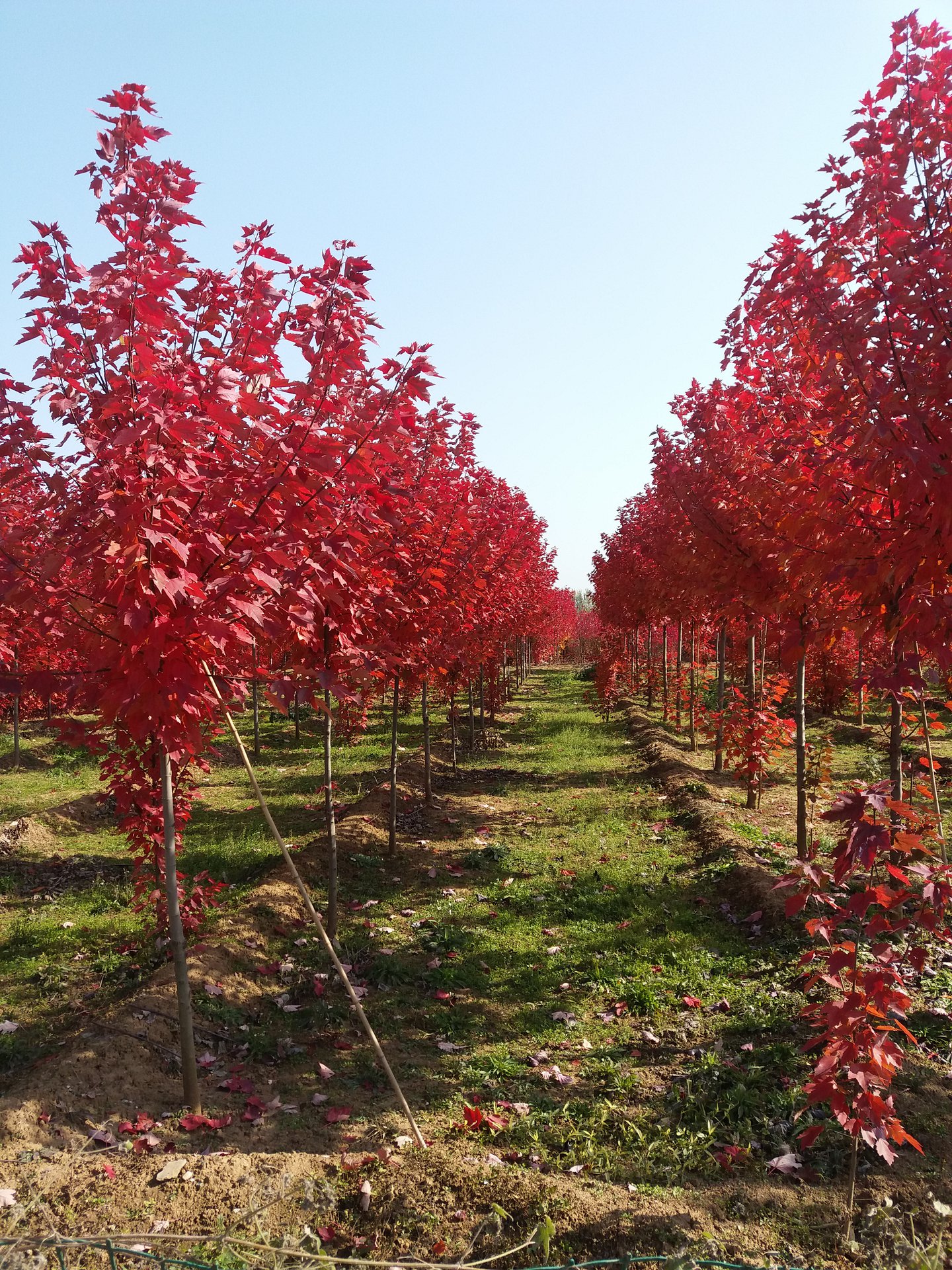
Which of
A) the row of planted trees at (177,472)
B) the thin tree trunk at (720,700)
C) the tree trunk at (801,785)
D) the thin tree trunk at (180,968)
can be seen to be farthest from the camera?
the thin tree trunk at (720,700)

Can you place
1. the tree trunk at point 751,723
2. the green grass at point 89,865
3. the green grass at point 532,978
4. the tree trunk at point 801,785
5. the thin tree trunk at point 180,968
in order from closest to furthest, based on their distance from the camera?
the thin tree trunk at point 180,968, the green grass at point 532,978, the green grass at point 89,865, the tree trunk at point 801,785, the tree trunk at point 751,723

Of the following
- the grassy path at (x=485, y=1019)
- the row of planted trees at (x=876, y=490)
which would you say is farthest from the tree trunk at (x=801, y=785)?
the row of planted trees at (x=876, y=490)

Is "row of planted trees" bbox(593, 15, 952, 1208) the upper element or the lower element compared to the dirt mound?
upper

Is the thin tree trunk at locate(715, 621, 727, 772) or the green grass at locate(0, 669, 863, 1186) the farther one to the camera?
the thin tree trunk at locate(715, 621, 727, 772)

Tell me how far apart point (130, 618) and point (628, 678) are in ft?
92.2

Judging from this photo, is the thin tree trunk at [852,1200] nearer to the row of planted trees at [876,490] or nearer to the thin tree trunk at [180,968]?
the row of planted trees at [876,490]

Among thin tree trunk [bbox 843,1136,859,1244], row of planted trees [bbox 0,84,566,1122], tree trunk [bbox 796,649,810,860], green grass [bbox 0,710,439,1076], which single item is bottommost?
green grass [bbox 0,710,439,1076]

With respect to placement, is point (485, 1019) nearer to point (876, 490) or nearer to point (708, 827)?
point (876, 490)

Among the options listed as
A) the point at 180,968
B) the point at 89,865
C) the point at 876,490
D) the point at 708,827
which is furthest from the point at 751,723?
the point at 89,865

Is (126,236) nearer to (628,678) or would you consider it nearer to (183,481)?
(183,481)

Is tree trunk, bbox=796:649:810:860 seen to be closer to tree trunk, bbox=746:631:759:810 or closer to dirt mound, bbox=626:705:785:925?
dirt mound, bbox=626:705:785:925

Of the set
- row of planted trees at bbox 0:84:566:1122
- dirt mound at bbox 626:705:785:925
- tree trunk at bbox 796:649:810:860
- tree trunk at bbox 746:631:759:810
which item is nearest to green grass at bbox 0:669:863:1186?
dirt mound at bbox 626:705:785:925

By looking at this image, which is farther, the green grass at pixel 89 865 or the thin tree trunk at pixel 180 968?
the green grass at pixel 89 865

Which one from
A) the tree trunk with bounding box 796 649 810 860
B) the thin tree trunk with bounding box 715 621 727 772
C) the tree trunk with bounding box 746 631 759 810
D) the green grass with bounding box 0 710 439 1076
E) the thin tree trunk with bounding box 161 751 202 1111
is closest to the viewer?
the thin tree trunk with bounding box 161 751 202 1111
